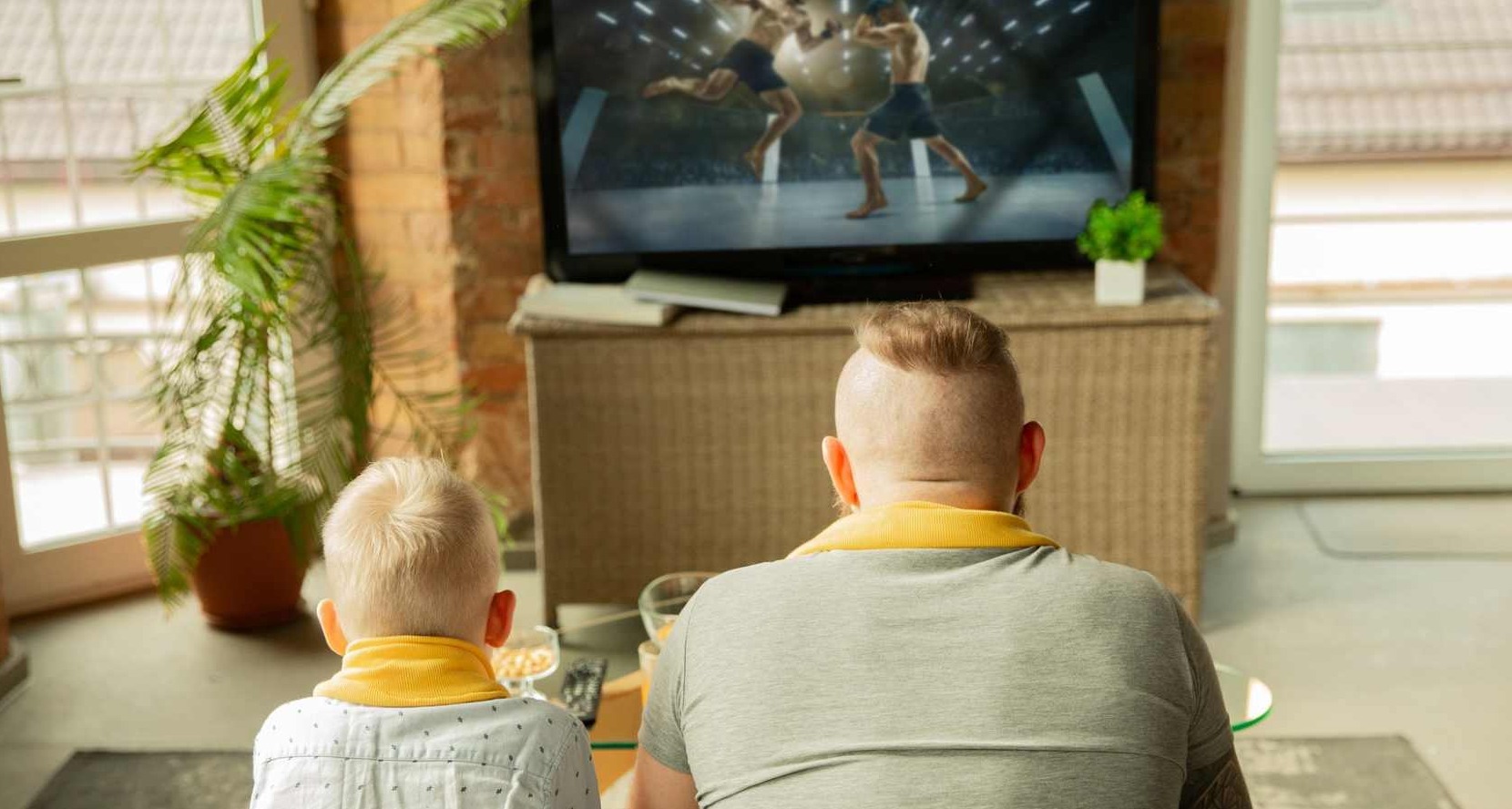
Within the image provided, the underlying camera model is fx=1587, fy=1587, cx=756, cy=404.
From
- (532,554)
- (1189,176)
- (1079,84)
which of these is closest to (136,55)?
(532,554)

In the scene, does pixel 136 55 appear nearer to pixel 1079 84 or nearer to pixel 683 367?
pixel 683 367

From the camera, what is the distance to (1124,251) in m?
2.99

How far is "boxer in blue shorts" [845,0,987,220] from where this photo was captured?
122 inches

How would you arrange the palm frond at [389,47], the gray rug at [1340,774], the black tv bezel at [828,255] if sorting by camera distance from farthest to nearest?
the black tv bezel at [828,255] < the palm frond at [389,47] < the gray rug at [1340,774]

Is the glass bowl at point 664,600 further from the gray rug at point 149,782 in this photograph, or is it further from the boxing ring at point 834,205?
the boxing ring at point 834,205

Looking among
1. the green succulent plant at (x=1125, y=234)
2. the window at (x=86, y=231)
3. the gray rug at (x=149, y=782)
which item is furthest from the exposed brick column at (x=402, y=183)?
the green succulent plant at (x=1125, y=234)

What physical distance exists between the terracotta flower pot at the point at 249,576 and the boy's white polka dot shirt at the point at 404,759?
1983mm

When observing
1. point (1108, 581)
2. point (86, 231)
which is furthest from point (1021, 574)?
point (86, 231)

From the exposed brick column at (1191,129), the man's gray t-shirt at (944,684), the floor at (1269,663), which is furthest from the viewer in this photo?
the exposed brick column at (1191,129)

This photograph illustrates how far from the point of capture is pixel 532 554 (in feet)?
11.9

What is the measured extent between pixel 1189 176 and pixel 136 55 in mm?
2276

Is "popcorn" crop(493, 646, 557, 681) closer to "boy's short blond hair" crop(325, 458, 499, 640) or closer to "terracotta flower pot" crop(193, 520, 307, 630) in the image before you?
"boy's short blond hair" crop(325, 458, 499, 640)

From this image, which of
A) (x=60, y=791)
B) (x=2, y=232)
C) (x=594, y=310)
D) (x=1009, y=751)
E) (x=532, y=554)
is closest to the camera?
(x=1009, y=751)

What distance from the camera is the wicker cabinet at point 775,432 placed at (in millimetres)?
2984
